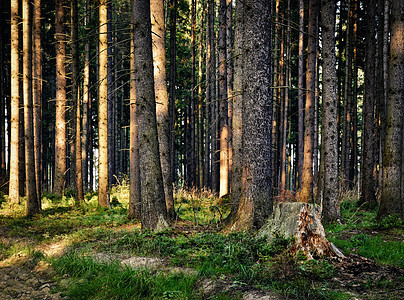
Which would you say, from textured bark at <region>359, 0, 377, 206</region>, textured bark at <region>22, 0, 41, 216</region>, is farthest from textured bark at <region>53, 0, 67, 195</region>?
textured bark at <region>359, 0, 377, 206</region>

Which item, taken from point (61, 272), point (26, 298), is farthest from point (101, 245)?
point (26, 298)

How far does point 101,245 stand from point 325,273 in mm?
4610

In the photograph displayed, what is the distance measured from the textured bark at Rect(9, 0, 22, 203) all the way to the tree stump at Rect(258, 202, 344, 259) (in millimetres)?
10964

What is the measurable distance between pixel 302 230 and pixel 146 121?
13.5ft

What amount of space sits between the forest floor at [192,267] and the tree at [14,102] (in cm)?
524

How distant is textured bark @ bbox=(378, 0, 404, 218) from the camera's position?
881cm

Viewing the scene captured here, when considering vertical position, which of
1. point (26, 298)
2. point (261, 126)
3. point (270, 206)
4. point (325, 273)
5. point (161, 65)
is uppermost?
point (161, 65)

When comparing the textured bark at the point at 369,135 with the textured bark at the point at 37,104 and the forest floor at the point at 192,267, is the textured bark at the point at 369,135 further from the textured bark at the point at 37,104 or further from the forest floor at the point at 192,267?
the textured bark at the point at 37,104

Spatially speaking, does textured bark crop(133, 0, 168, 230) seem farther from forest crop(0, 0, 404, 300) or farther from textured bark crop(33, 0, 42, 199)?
textured bark crop(33, 0, 42, 199)

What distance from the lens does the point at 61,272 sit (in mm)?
5648

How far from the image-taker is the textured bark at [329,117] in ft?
29.8

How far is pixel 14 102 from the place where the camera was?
1237 cm

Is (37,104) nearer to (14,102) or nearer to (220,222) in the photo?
(14,102)

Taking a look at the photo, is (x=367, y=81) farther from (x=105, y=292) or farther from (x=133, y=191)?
(x=105, y=292)
